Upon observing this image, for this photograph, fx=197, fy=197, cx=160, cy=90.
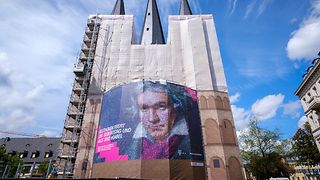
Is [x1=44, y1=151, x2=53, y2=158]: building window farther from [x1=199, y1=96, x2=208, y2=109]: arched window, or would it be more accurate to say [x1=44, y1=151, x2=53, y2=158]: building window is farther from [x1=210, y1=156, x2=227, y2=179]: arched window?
[x1=210, y1=156, x2=227, y2=179]: arched window

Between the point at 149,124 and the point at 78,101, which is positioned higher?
the point at 78,101

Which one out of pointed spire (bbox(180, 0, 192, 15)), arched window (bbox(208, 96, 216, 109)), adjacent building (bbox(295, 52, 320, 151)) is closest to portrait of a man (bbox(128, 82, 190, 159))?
arched window (bbox(208, 96, 216, 109))

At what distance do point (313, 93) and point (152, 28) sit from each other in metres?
28.9

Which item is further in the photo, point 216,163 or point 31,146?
point 31,146

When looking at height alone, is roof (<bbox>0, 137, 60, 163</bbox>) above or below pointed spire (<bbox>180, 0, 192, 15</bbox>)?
below

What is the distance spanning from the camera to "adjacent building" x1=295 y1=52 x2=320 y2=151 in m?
29.1

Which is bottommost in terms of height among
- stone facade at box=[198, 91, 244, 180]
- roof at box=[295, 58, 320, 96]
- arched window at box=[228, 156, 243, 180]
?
arched window at box=[228, 156, 243, 180]

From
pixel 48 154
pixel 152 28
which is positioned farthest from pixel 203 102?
pixel 48 154

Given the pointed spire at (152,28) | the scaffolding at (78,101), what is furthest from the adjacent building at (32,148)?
the pointed spire at (152,28)

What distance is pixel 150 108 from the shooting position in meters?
22.2

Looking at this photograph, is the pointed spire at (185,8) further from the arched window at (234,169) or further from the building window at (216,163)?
the arched window at (234,169)

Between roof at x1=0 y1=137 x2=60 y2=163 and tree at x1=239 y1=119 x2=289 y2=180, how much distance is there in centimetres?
4423

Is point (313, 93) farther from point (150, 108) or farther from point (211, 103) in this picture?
point (150, 108)

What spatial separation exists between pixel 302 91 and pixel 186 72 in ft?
75.6
